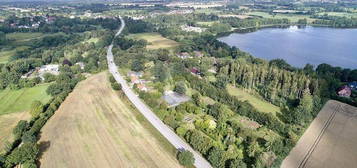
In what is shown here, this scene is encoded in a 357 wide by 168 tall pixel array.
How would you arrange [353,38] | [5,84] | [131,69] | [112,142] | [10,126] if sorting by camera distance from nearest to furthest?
[112,142], [10,126], [5,84], [131,69], [353,38]

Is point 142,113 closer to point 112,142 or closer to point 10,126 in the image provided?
point 112,142

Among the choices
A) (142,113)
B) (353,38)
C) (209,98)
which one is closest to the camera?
(142,113)

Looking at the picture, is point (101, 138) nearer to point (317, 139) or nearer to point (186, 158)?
point (186, 158)

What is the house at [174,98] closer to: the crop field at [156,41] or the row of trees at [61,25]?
the crop field at [156,41]

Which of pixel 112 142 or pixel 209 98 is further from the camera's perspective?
pixel 209 98

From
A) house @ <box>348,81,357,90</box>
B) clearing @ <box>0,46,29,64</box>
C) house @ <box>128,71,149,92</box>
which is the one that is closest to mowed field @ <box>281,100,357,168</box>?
house @ <box>348,81,357,90</box>

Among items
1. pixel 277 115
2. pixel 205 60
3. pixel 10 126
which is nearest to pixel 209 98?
pixel 277 115
